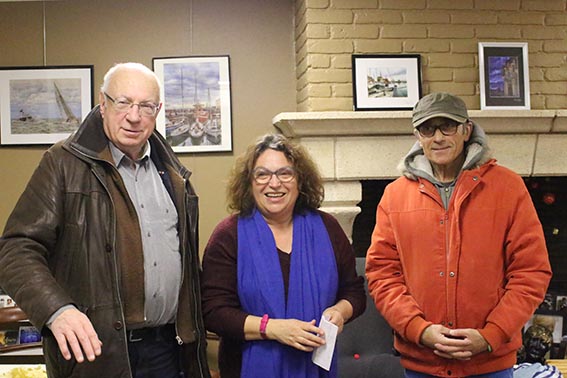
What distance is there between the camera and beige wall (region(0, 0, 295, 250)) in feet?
12.1

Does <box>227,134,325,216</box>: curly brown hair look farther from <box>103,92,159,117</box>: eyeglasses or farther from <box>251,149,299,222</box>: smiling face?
→ <box>103,92,159,117</box>: eyeglasses

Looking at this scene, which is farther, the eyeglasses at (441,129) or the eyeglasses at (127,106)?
the eyeglasses at (441,129)

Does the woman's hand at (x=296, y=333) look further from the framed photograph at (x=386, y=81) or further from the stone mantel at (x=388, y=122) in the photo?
the framed photograph at (x=386, y=81)

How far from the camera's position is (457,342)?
188 cm

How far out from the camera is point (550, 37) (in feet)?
11.6

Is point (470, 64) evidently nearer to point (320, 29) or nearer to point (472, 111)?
point (472, 111)

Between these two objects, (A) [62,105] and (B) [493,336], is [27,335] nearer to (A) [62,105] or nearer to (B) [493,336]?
(A) [62,105]

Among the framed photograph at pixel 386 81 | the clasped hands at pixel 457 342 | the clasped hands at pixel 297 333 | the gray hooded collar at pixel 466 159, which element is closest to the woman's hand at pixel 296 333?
the clasped hands at pixel 297 333

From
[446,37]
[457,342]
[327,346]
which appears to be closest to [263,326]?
[327,346]

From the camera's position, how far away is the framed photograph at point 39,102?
366 cm

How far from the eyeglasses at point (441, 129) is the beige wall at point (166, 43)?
1.74 m

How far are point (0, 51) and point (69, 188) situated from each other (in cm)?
241

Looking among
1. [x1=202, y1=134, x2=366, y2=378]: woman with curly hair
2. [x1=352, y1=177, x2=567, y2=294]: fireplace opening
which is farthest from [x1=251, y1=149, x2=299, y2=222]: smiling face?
[x1=352, y1=177, x2=567, y2=294]: fireplace opening

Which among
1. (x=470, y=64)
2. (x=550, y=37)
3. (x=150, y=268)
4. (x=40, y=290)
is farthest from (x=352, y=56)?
(x=40, y=290)
